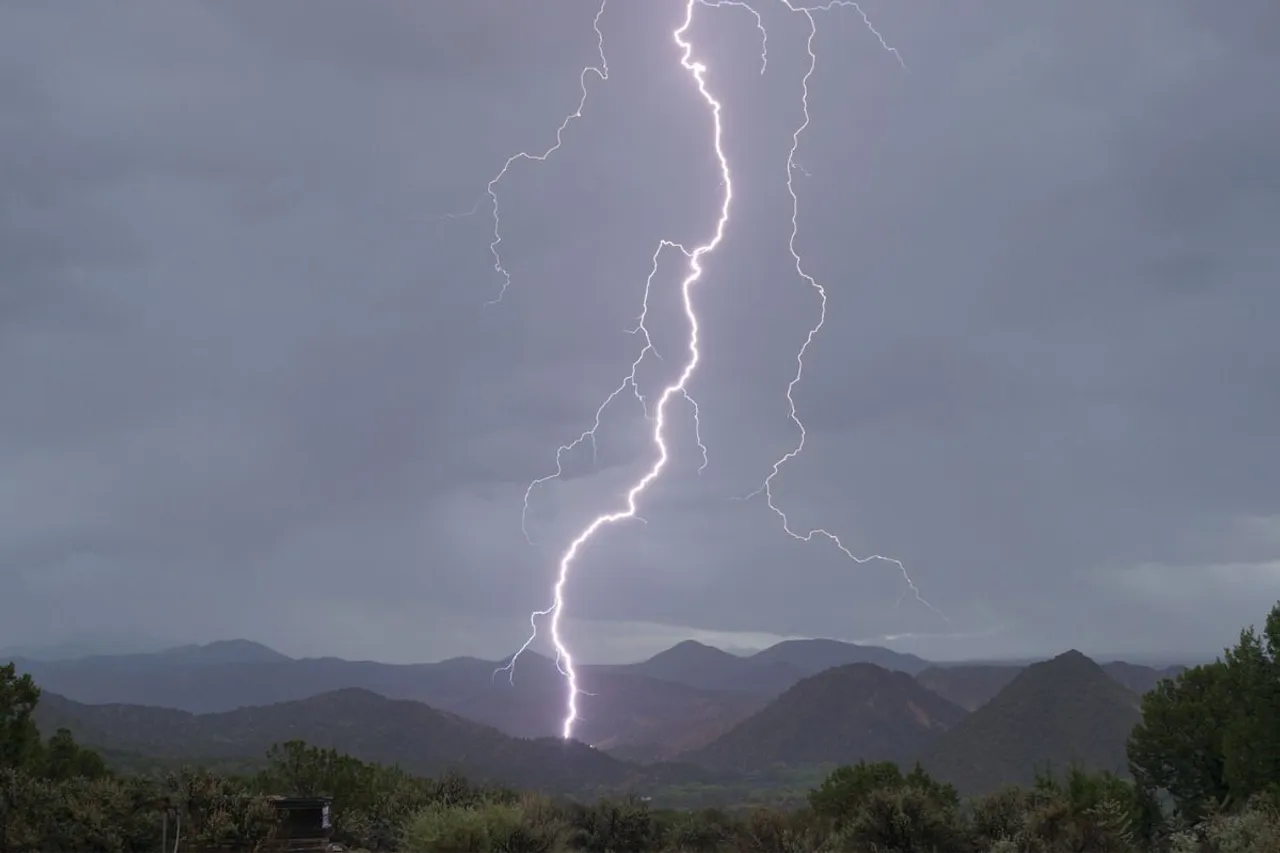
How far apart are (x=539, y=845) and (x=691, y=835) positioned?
8.10m

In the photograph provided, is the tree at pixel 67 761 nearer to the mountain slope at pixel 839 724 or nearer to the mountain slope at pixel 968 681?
the mountain slope at pixel 839 724

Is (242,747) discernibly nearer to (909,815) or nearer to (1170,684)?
(1170,684)

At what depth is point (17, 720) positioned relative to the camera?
33.0 m

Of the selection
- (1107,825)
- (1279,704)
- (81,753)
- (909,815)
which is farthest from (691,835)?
(81,753)

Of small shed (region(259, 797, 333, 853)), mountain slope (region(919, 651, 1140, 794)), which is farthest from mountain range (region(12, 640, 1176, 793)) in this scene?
small shed (region(259, 797, 333, 853))

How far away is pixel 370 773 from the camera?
119 feet

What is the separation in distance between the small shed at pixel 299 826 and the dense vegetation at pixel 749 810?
0.46 metres

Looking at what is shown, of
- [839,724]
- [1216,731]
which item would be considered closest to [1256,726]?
[1216,731]

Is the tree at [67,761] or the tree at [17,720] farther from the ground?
the tree at [17,720]

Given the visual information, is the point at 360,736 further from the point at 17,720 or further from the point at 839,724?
the point at 17,720

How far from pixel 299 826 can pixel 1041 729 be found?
329ft

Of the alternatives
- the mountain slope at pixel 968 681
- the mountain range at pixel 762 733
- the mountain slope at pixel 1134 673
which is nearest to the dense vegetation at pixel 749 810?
the mountain range at pixel 762 733

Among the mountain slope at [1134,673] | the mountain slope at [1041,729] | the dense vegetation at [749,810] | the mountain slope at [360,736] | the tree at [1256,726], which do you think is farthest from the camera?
the mountain slope at [1134,673]

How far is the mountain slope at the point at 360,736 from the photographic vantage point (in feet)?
397
